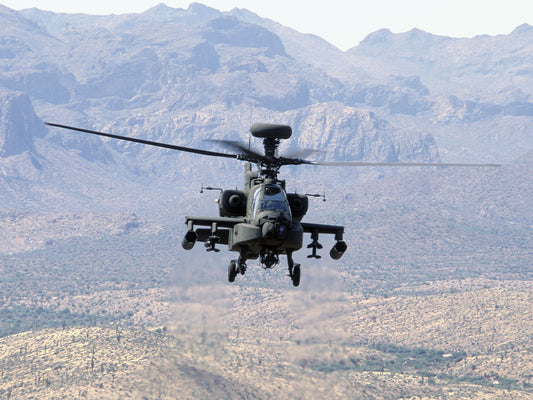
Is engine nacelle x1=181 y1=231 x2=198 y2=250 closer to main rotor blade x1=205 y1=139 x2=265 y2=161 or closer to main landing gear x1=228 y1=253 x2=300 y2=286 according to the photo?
main landing gear x1=228 y1=253 x2=300 y2=286

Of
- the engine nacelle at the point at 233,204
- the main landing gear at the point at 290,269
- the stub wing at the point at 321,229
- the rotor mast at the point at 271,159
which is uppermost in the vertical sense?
the rotor mast at the point at 271,159

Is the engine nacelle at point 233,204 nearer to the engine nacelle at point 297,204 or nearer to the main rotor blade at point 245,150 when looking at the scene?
the main rotor blade at point 245,150

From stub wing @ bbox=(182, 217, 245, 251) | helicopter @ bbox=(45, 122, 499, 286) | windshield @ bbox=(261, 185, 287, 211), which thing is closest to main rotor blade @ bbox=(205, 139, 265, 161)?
helicopter @ bbox=(45, 122, 499, 286)

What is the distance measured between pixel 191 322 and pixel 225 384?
3867 centimetres

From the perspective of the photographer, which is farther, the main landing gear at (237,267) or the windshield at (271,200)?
the main landing gear at (237,267)

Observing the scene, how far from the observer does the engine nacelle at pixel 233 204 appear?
63.8 meters

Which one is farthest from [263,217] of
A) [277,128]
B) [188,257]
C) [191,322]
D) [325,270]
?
[191,322]

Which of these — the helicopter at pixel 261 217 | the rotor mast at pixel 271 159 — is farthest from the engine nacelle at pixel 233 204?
the rotor mast at pixel 271 159

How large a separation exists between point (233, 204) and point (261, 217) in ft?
18.7

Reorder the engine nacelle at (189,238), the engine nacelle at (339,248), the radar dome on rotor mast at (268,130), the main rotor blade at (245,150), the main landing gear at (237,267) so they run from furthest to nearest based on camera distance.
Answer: the engine nacelle at (339,248) < the engine nacelle at (189,238) < the main rotor blade at (245,150) < the main landing gear at (237,267) < the radar dome on rotor mast at (268,130)

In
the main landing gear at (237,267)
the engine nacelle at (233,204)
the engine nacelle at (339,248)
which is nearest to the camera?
the main landing gear at (237,267)

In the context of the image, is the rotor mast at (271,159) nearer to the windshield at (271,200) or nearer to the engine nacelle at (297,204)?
the engine nacelle at (297,204)

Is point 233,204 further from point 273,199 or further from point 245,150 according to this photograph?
point 273,199

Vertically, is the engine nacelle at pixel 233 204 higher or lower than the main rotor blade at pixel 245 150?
lower
